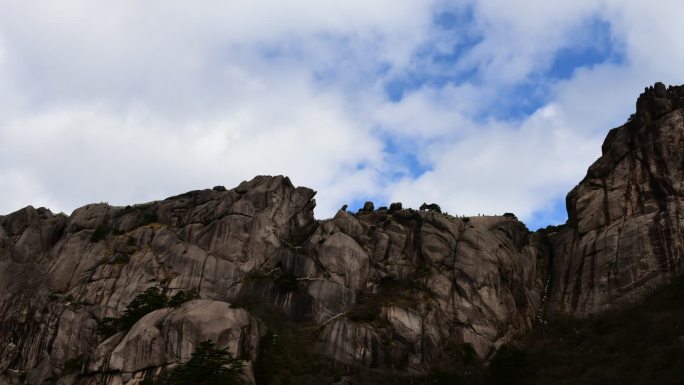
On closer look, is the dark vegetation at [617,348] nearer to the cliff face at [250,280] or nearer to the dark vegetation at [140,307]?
the cliff face at [250,280]

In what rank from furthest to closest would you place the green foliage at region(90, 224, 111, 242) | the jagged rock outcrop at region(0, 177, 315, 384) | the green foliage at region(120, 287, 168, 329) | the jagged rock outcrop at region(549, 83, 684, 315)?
the green foliage at region(90, 224, 111, 242)
the green foliage at region(120, 287, 168, 329)
the jagged rock outcrop at region(549, 83, 684, 315)
the jagged rock outcrop at region(0, 177, 315, 384)

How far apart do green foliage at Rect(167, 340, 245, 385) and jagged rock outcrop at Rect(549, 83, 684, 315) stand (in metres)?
37.5

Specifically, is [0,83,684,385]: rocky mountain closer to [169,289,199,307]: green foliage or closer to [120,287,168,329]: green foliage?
[120,287,168,329]: green foliage

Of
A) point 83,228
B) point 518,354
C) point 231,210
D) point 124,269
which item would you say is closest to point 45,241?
point 83,228

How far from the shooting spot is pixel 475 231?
265 ft

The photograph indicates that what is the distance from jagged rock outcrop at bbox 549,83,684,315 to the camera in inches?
2734

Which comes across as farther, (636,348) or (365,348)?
(365,348)

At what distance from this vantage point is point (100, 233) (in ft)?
284

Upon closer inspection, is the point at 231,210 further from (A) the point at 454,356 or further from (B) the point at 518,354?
(B) the point at 518,354

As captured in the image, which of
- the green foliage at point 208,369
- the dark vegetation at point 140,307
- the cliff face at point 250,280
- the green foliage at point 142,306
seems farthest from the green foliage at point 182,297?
the green foliage at point 208,369

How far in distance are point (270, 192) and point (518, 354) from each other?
3874 centimetres

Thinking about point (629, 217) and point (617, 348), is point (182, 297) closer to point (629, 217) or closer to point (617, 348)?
point (617, 348)

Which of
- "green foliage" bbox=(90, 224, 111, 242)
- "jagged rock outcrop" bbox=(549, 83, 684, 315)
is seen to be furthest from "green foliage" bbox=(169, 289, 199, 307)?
"jagged rock outcrop" bbox=(549, 83, 684, 315)

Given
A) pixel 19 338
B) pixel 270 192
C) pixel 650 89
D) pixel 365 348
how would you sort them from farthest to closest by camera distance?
1. pixel 270 192
2. pixel 650 89
3. pixel 19 338
4. pixel 365 348
